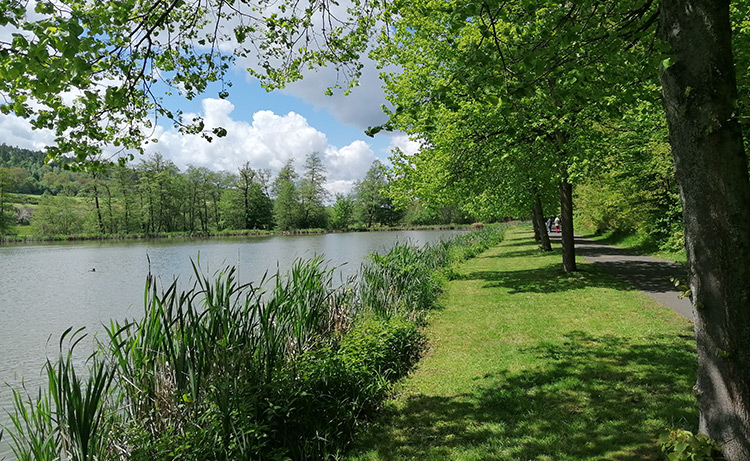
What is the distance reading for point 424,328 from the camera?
7941 millimetres

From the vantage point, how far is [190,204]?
249 ft

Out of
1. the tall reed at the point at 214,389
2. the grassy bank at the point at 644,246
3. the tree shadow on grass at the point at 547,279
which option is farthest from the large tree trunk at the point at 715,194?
the grassy bank at the point at 644,246

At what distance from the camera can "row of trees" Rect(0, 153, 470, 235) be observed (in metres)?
61.6

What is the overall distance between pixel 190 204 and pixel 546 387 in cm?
7890

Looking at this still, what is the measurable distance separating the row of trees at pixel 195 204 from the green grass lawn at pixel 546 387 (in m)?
49.5

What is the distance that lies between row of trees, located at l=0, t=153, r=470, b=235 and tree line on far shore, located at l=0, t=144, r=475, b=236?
5.1 inches

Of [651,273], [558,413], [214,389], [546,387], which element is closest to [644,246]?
[651,273]

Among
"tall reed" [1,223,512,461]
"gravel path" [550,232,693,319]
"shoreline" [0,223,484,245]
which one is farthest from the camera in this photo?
"shoreline" [0,223,484,245]

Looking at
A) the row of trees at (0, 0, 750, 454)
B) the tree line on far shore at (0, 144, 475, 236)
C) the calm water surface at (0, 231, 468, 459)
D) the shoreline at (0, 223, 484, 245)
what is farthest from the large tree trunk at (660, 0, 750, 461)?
the shoreline at (0, 223, 484, 245)

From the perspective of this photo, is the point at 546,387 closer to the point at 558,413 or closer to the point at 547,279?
the point at 558,413

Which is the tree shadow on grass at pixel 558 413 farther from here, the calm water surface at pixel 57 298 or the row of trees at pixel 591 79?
the calm water surface at pixel 57 298

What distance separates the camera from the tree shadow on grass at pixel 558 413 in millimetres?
3645

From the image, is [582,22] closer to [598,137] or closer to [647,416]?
[647,416]

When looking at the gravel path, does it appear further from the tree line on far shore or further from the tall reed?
the tree line on far shore
